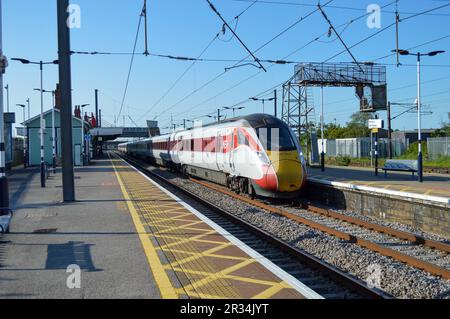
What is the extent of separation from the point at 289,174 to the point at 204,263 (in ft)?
25.9

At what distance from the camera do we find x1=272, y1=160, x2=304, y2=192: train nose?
14.7m

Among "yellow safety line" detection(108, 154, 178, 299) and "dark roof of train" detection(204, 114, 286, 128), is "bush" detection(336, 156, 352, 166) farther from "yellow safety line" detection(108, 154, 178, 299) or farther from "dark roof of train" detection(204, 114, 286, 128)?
"yellow safety line" detection(108, 154, 178, 299)

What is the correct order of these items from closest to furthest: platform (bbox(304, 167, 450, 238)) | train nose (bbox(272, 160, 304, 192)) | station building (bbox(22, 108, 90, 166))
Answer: platform (bbox(304, 167, 450, 238)) < train nose (bbox(272, 160, 304, 192)) < station building (bbox(22, 108, 90, 166))

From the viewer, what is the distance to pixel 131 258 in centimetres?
759

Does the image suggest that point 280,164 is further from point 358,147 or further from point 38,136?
point 358,147

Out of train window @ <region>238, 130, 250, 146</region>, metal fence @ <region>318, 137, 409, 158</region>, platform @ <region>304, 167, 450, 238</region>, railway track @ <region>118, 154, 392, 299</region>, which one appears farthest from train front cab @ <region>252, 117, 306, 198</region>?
metal fence @ <region>318, 137, 409, 158</region>

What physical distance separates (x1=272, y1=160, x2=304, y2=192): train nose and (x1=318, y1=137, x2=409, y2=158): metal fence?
2956 cm

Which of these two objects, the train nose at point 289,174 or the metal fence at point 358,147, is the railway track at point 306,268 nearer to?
the train nose at point 289,174

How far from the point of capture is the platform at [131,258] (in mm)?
5977

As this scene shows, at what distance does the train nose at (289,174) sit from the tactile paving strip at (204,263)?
365cm

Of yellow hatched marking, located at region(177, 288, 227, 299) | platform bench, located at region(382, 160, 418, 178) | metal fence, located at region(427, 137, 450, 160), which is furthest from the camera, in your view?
metal fence, located at region(427, 137, 450, 160)
